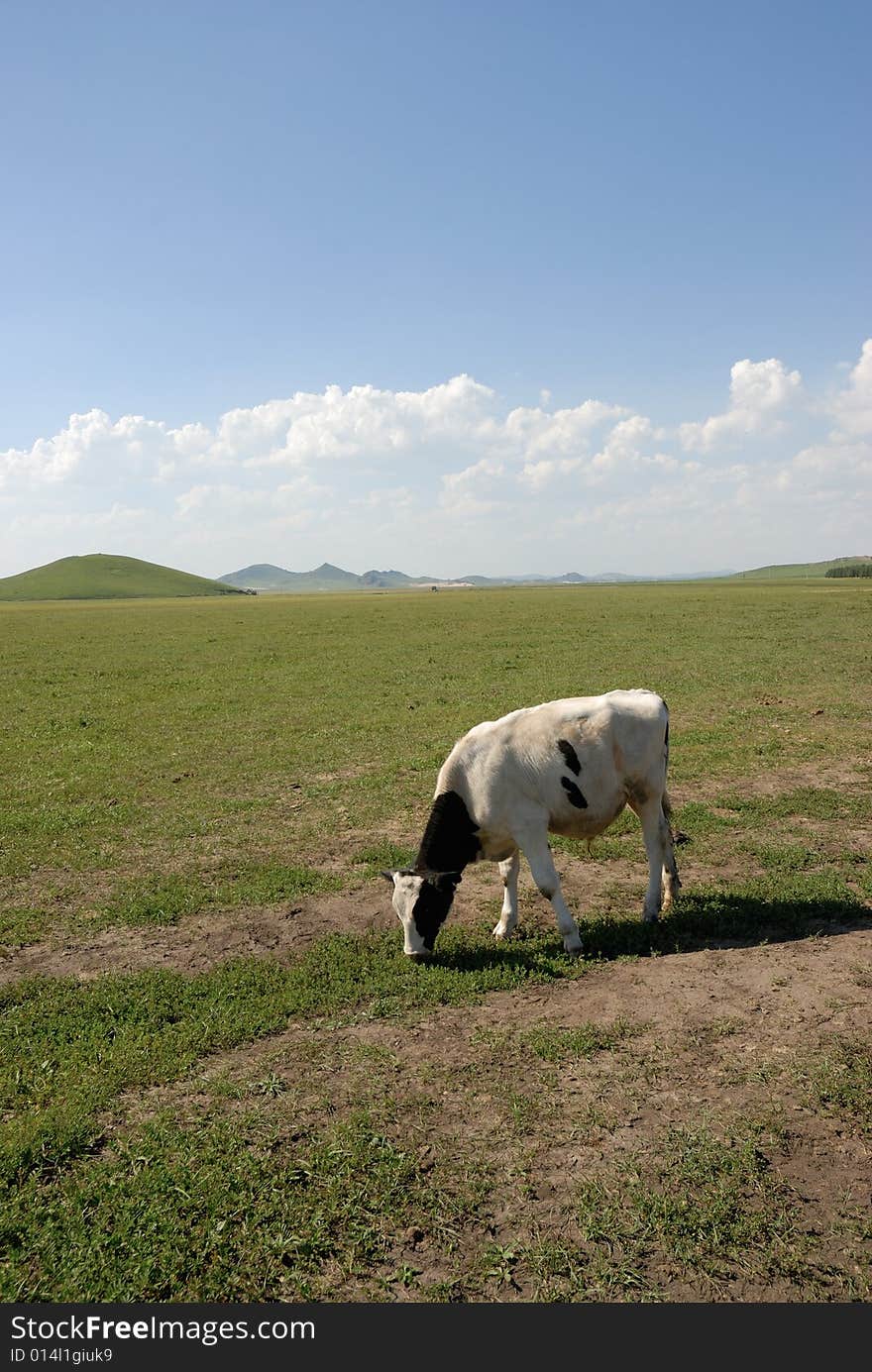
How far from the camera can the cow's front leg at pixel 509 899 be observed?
9.05 metres

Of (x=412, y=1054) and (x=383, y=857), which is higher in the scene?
(x=383, y=857)

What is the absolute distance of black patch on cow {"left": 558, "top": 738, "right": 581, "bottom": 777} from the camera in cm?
874

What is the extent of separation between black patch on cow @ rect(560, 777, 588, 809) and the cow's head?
1576 mm

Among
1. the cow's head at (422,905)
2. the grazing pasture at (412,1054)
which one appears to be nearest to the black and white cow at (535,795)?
the cow's head at (422,905)

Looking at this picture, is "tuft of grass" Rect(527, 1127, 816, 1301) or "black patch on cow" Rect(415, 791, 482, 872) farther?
"black patch on cow" Rect(415, 791, 482, 872)

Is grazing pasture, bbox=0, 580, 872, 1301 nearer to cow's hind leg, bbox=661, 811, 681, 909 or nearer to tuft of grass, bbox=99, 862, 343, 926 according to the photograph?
tuft of grass, bbox=99, 862, 343, 926

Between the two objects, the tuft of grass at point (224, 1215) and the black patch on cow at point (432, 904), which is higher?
the black patch on cow at point (432, 904)

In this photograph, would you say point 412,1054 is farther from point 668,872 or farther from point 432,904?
point 668,872

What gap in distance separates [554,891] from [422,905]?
1.48 metres

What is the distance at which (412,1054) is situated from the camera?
661 cm

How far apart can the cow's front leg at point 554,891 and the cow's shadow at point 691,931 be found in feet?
0.69

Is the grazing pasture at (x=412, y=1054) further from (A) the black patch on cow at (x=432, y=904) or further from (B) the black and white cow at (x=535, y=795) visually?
(B) the black and white cow at (x=535, y=795)

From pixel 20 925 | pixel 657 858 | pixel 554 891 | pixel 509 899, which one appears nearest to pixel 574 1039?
pixel 554 891

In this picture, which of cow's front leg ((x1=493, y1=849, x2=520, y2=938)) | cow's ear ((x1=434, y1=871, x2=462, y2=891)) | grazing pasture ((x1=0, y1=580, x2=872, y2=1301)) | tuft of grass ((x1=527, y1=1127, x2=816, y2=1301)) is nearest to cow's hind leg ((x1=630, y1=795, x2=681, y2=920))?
grazing pasture ((x1=0, y1=580, x2=872, y2=1301))
